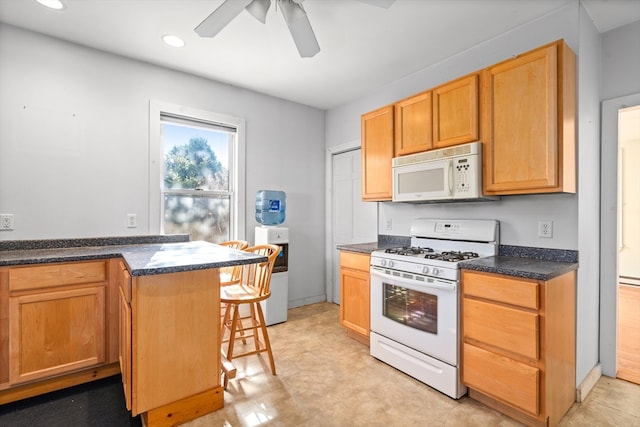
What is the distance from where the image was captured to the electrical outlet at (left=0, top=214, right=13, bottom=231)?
2314 millimetres

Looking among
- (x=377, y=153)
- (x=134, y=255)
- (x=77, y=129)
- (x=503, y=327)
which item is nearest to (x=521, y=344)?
(x=503, y=327)

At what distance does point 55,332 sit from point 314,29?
9.39 feet

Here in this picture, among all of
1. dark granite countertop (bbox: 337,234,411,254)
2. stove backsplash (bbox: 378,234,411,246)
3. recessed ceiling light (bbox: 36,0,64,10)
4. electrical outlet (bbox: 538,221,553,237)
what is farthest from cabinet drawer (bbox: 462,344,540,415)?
recessed ceiling light (bbox: 36,0,64,10)

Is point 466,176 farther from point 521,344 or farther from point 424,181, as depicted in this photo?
point 521,344

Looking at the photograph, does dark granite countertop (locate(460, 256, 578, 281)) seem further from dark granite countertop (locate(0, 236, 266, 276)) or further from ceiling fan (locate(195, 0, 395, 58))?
ceiling fan (locate(195, 0, 395, 58))

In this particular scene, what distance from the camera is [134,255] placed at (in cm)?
207

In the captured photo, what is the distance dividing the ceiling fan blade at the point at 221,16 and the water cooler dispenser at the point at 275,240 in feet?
6.09

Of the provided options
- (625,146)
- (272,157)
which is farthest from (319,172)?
(625,146)

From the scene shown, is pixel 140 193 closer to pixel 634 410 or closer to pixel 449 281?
pixel 449 281

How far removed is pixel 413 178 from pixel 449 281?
981mm

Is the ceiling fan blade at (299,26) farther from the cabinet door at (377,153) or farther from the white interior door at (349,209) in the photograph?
the white interior door at (349,209)

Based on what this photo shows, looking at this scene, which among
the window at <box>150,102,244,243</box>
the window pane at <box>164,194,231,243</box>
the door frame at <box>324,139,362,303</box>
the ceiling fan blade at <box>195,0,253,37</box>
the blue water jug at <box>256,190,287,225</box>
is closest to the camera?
the ceiling fan blade at <box>195,0,253,37</box>

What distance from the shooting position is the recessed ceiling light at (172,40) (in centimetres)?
250

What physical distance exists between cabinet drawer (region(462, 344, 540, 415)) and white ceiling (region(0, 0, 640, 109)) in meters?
2.35
